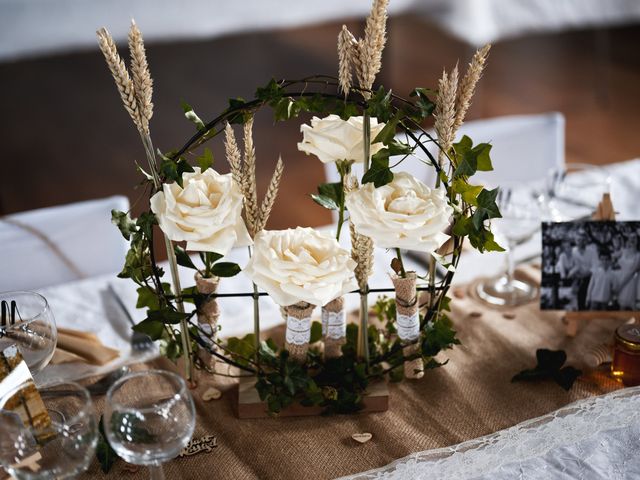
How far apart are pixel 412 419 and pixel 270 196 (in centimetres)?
44

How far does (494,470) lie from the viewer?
1.16m

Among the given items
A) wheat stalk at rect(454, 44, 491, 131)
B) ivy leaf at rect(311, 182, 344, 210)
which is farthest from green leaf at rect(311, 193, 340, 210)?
wheat stalk at rect(454, 44, 491, 131)

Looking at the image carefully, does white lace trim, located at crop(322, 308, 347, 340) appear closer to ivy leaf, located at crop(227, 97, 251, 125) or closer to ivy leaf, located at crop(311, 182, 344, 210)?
ivy leaf, located at crop(311, 182, 344, 210)

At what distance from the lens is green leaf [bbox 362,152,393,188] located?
1082 mm

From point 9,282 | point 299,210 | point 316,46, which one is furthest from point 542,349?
point 316,46

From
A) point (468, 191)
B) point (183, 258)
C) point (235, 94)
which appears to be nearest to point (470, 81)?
point (468, 191)

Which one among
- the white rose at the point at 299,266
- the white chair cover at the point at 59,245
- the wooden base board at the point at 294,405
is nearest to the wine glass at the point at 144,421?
the white rose at the point at 299,266

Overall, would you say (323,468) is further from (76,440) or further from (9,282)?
(9,282)

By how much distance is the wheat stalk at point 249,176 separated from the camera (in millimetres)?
1107

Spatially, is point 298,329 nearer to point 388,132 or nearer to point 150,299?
point 150,299

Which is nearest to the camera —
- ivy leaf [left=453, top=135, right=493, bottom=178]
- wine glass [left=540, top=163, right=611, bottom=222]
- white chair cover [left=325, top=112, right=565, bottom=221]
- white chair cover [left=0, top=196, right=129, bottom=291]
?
ivy leaf [left=453, top=135, right=493, bottom=178]

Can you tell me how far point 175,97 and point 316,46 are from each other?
106 centimetres

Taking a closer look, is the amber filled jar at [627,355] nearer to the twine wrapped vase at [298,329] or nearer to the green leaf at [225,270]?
the twine wrapped vase at [298,329]

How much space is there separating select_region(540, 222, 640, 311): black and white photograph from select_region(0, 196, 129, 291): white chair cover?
3.33 ft
